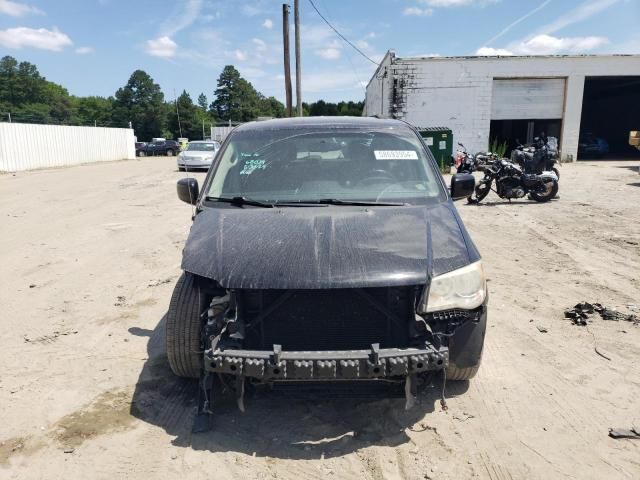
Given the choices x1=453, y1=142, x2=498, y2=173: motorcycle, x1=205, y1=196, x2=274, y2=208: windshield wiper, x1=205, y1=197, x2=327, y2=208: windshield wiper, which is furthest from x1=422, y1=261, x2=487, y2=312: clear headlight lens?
x1=453, y1=142, x2=498, y2=173: motorcycle

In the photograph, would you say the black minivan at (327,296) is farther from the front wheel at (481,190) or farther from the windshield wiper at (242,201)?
the front wheel at (481,190)

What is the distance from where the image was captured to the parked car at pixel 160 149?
45594 millimetres

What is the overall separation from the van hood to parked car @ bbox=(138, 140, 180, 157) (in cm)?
4537

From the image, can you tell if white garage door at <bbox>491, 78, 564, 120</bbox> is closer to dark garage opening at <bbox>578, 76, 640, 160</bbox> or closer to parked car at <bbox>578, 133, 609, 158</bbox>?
dark garage opening at <bbox>578, 76, 640, 160</bbox>

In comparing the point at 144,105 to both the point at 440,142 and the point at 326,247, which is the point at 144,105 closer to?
the point at 440,142

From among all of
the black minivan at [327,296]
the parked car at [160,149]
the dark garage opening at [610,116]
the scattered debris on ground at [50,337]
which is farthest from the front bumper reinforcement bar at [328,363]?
the parked car at [160,149]

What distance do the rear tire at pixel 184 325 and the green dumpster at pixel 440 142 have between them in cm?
1728

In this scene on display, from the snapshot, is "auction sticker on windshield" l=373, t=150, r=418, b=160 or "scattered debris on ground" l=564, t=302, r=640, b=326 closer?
"auction sticker on windshield" l=373, t=150, r=418, b=160

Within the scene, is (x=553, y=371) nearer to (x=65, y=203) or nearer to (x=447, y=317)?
(x=447, y=317)

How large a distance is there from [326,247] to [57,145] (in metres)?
30.1

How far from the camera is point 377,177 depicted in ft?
11.9

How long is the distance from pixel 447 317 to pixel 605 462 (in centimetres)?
111

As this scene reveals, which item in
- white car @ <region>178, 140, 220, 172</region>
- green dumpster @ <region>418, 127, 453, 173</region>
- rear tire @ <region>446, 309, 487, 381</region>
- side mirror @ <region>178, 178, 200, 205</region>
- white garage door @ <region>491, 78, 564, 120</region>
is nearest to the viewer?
rear tire @ <region>446, 309, 487, 381</region>

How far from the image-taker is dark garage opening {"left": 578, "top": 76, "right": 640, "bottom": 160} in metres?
28.9
